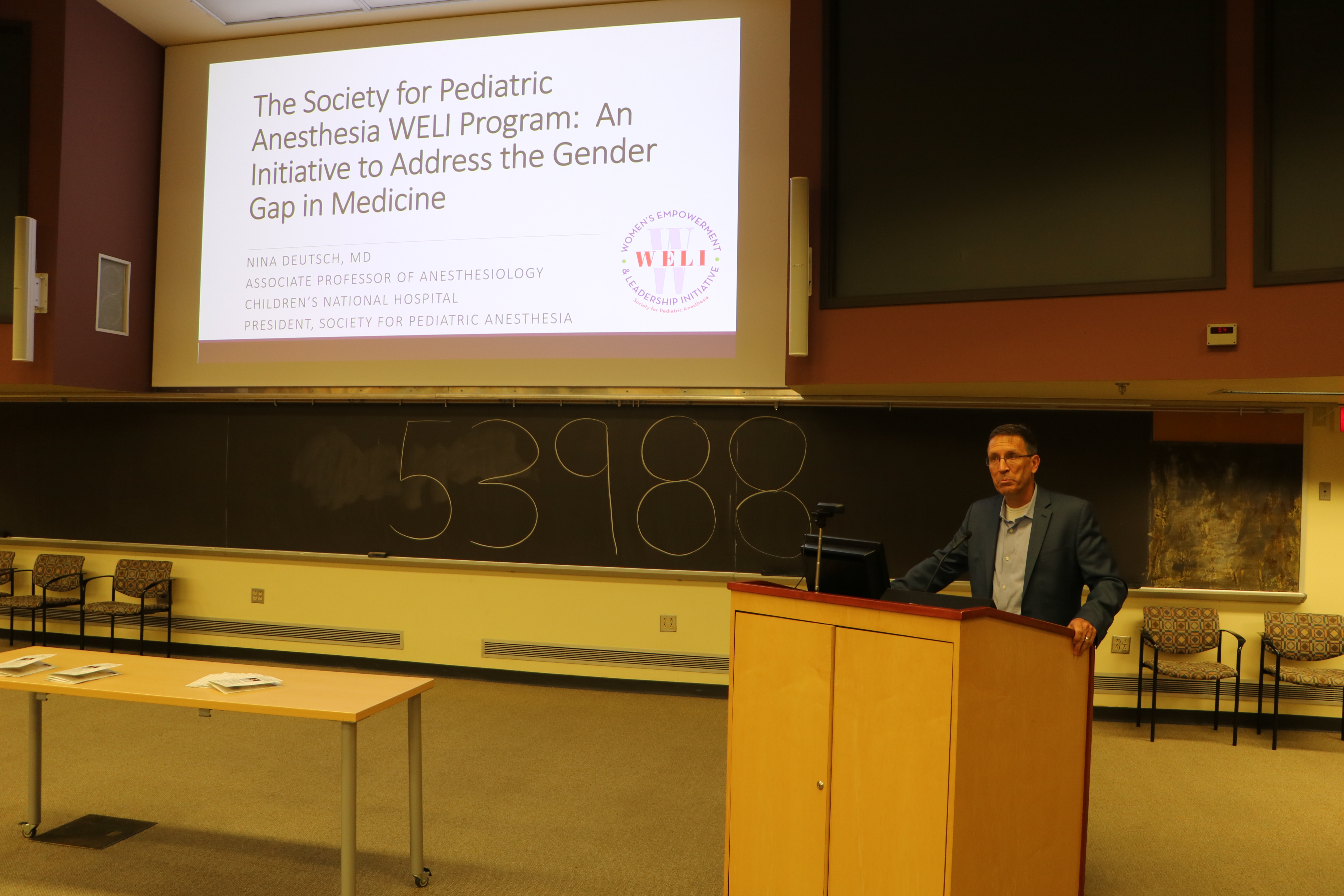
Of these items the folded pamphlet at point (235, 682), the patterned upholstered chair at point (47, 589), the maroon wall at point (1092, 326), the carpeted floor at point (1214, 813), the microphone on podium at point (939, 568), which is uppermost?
the maroon wall at point (1092, 326)

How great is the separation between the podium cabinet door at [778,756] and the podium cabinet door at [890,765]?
44 millimetres

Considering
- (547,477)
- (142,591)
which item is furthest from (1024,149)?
(142,591)

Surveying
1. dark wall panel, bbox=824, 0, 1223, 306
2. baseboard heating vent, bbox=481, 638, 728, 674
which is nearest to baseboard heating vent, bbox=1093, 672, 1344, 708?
baseboard heating vent, bbox=481, 638, 728, 674

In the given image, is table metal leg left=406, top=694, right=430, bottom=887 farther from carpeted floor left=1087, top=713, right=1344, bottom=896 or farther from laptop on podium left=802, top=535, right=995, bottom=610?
carpeted floor left=1087, top=713, right=1344, bottom=896

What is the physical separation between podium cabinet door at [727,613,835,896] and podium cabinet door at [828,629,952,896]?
4cm

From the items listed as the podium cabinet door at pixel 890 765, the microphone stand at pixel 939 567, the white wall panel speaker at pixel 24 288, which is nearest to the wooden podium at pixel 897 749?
the podium cabinet door at pixel 890 765

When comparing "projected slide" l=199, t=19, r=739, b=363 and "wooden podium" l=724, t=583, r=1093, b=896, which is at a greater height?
"projected slide" l=199, t=19, r=739, b=363

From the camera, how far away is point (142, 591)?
6070 millimetres

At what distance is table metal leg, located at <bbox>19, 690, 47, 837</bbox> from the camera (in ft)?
10.4

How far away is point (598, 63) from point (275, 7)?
2.35 meters

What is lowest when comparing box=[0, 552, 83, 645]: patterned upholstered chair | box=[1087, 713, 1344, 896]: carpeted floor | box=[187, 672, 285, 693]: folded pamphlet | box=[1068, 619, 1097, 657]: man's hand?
box=[1087, 713, 1344, 896]: carpeted floor

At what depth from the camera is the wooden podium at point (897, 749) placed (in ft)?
6.55

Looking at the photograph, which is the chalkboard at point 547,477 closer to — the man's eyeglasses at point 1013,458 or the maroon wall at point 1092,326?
the maroon wall at point 1092,326

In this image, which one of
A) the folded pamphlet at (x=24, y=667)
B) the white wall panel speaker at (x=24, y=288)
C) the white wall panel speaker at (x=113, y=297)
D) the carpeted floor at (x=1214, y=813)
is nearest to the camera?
the folded pamphlet at (x=24, y=667)
